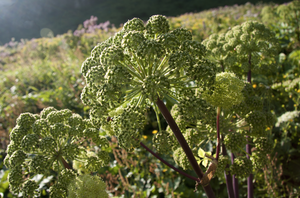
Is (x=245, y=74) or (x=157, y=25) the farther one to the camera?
(x=245, y=74)

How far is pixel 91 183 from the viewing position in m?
1.96

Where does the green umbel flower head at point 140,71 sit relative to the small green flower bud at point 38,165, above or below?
above

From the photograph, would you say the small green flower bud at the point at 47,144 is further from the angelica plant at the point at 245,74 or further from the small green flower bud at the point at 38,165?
the angelica plant at the point at 245,74

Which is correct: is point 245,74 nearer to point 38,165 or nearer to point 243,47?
point 243,47

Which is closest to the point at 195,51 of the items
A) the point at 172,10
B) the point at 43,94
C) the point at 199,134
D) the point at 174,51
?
the point at 174,51

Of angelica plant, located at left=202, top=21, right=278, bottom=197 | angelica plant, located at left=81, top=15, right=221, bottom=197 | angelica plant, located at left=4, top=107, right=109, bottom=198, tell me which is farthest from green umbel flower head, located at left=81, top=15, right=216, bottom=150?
angelica plant, located at left=202, top=21, right=278, bottom=197

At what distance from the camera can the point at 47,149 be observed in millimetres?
1978

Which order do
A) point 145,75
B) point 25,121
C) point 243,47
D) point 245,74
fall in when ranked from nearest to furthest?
point 145,75
point 25,121
point 243,47
point 245,74

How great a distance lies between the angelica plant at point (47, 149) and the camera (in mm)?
1963

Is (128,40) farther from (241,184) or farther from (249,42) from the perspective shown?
(241,184)

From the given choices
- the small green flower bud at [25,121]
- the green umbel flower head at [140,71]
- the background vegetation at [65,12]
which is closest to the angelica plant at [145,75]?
the green umbel flower head at [140,71]

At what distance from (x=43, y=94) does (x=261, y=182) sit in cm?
693

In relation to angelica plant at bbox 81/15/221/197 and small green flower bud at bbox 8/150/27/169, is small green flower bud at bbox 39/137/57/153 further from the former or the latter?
angelica plant at bbox 81/15/221/197

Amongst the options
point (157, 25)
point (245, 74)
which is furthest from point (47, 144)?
point (245, 74)
